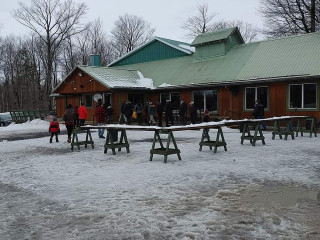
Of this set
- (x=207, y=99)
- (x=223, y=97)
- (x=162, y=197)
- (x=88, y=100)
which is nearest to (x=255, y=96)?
(x=223, y=97)

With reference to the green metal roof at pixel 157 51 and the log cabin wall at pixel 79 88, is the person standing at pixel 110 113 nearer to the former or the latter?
the log cabin wall at pixel 79 88

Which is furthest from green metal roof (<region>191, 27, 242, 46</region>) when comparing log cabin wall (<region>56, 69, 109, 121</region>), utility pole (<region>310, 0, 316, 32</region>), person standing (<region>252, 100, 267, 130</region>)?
utility pole (<region>310, 0, 316, 32</region>)

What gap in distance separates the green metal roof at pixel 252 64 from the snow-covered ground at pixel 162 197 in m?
9.40

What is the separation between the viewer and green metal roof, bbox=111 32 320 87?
1797 cm

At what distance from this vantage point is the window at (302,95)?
17062 millimetres

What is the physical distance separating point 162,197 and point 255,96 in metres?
15.0

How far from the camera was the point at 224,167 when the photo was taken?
794cm

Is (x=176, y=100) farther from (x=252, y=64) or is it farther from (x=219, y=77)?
(x=252, y=64)

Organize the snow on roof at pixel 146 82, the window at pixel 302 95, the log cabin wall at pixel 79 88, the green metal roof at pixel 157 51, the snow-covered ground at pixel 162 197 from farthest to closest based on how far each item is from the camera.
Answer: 1. the green metal roof at pixel 157 51
2. the snow on roof at pixel 146 82
3. the log cabin wall at pixel 79 88
4. the window at pixel 302 95
5. the snow-covered ground at pixel 162 197

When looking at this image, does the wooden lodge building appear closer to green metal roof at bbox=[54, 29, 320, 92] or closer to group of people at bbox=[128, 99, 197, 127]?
green metal roof at bbox=[54, 29, 320, 92]

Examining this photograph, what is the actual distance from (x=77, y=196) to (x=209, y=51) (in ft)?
66.1

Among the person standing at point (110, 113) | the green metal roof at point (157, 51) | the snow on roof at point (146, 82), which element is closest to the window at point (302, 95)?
the snow on roof at point (146, 82)

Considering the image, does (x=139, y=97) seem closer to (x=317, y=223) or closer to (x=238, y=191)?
(x=238, y=191)

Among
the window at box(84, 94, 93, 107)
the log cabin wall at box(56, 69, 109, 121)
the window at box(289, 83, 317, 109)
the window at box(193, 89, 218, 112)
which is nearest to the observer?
the window at box(289, 83, 317, 109)
